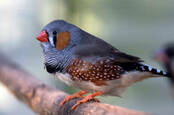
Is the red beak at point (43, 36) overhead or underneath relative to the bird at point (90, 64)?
overhead

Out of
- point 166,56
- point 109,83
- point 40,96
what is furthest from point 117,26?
point 109,83

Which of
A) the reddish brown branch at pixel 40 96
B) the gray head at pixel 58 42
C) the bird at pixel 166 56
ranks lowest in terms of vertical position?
the bird at pixel 166 56

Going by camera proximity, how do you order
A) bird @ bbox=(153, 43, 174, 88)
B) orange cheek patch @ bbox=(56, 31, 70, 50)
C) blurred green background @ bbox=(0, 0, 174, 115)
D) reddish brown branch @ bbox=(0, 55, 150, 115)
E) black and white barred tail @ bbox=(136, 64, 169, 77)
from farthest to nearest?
blurred green background @ bbox=(0, 0, 174, 115) < bird @ bbox=(153, 43, 174, 88) < orange cheek patch @ bbox=(56, 31, 70, 50) < black and white barred tail @ bbox=(136, 64, 169, 77) < reddish brown branch @ bbox=(0, 55, 150, 115)

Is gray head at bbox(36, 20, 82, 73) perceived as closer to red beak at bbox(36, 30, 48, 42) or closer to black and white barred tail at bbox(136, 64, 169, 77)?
red beak at bbox(36, 30, 48, 42)

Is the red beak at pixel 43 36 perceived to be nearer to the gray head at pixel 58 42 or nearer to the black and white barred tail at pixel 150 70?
the gray head at pixel 58 42

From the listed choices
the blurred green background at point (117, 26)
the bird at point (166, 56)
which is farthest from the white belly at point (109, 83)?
the blurred green background at point (117, 26)

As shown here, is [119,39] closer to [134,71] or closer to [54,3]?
[54,3]

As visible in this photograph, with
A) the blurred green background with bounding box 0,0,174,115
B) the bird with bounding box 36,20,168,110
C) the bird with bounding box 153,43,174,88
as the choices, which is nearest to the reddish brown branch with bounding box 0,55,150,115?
the bird with bounding box 36,20,168,110
